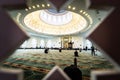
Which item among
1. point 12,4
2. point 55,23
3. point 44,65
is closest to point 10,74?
point 12,4

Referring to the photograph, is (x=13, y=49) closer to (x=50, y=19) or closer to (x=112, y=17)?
(x=112, y=17)

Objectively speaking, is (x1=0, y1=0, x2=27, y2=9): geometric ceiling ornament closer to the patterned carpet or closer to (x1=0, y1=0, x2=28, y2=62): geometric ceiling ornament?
(x1=0, y1=0, x2=28, y2=62): geometric ceiling ornament

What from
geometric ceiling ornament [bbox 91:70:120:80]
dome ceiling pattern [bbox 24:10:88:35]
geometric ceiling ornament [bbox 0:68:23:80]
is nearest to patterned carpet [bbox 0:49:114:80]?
geometric ceiling ornament [bbox 91:70:120:80]

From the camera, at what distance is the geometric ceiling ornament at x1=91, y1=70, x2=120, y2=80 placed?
41 centimetres

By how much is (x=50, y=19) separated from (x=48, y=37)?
14.1 ft

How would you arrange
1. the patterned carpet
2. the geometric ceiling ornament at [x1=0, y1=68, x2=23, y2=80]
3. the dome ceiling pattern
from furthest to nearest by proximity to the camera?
the dome ceiling pattern, the patterned carpet, the geometric ceiling ornament at [x1=0, y1=68, x2=23, y2=80]

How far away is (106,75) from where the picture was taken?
0.41m

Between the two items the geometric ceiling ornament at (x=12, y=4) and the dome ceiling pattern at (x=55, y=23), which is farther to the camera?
the dome ceiling pattern at (x=55, y=23)

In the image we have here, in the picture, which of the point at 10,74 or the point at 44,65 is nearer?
the point at 10,74

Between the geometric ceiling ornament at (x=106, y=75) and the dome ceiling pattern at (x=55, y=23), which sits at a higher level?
the dome ceiling pattern at (x=55, y=23)

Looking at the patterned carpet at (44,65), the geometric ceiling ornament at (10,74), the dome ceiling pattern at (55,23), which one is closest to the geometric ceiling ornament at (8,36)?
the geometric ceiling ornament at (10,74)

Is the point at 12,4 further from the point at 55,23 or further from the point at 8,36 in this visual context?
the point at 55,23

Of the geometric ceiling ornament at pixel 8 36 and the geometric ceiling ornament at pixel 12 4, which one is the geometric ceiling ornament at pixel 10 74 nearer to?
the geometric ceiling ornament at pixel 8 36

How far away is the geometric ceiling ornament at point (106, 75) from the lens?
409 mm
